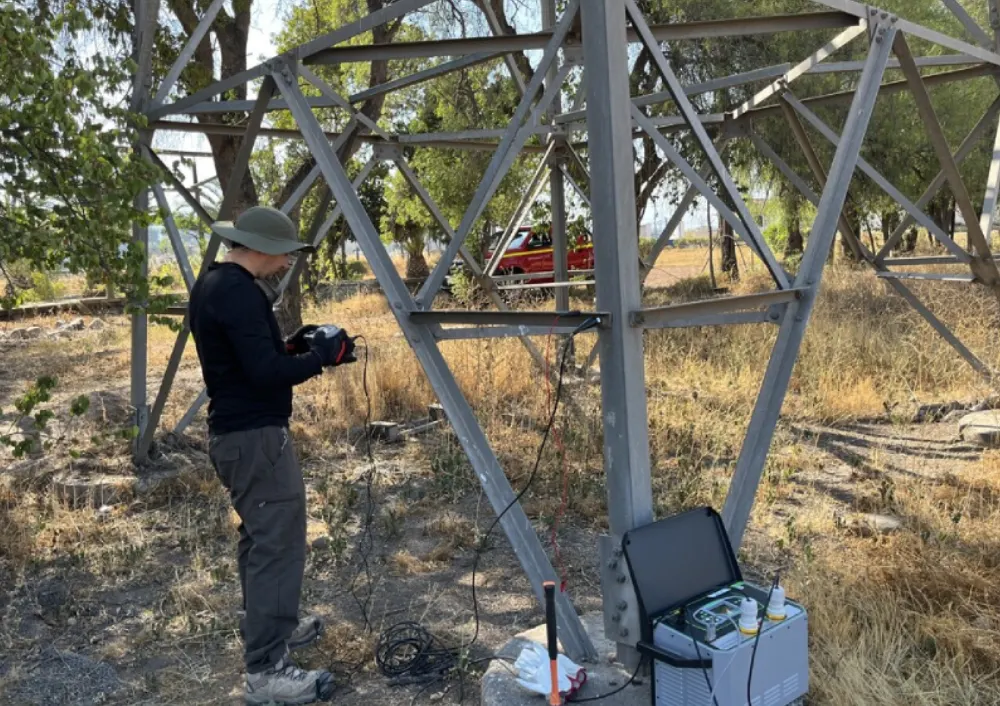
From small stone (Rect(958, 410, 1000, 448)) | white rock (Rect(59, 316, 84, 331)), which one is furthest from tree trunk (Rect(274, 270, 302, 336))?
white rock (Rect(59, 316, 84, 331))

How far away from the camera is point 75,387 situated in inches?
445

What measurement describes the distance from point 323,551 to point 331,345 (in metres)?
2.32

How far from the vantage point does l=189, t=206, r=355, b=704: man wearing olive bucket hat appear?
361 cm

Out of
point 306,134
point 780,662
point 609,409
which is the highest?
point 306,134

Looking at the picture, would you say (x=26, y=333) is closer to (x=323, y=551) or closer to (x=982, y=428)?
(x=323, y=551)

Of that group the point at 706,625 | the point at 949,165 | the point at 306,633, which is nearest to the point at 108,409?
the point at 306,633

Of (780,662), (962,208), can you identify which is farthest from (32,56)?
(962,208)

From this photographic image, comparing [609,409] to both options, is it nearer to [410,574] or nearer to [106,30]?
[410,574]

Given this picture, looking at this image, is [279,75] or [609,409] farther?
[279,75]

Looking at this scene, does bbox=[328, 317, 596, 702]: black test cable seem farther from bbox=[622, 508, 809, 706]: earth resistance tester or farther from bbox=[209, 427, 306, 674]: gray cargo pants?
bbox=[622, 508, 809, 706]: earth resistance tester

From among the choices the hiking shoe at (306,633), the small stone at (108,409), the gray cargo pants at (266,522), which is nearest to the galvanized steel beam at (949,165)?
the gray cargo pants at (266,522)

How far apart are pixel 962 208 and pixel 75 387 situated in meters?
10.2

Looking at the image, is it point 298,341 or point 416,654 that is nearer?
point 298,341

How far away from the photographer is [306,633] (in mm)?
4438
